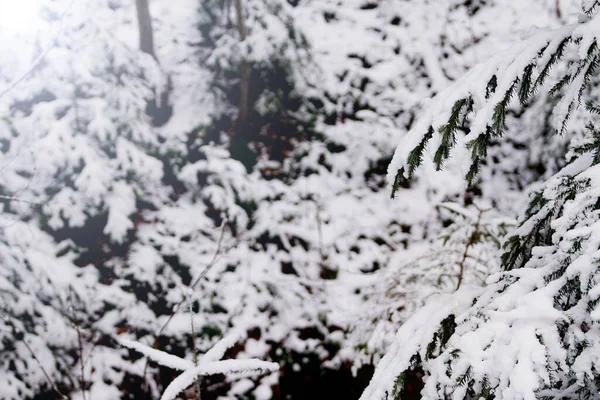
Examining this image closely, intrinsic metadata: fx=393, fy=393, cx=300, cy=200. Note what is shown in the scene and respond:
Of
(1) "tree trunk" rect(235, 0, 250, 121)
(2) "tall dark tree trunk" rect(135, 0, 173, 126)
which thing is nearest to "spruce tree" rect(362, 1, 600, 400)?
(1) "tree trunk" rect(235, 0, 250, 121)

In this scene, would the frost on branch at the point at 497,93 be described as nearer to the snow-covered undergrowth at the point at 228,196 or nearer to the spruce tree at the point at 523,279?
the spruce tree at the point at 523,279

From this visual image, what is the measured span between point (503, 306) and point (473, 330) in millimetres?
129

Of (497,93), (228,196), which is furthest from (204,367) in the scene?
(228,196)

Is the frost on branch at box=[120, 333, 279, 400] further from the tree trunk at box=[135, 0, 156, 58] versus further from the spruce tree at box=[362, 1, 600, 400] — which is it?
the tree trunk at box=[135, 0, 156, 58]

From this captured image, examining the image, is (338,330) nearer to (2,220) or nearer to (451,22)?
(2,220)

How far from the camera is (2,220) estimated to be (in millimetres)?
3670

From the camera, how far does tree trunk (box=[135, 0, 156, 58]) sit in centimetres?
554

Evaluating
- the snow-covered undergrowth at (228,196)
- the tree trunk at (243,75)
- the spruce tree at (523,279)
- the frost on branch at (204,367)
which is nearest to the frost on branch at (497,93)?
the spruce tree at (523,279)

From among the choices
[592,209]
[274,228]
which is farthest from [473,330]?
[274,228]

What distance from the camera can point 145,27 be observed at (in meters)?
5.59

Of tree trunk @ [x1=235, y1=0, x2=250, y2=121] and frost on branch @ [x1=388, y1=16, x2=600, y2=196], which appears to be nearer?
frost on branch @ [x1=388, y1=16, x2=600, y2=196]

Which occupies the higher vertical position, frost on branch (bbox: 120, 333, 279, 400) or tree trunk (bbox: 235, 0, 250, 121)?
tree trunk (bbox: 235, 0, 250, 121)

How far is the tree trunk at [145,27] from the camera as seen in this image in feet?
18.2

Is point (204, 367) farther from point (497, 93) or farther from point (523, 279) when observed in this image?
point (497, 93)
